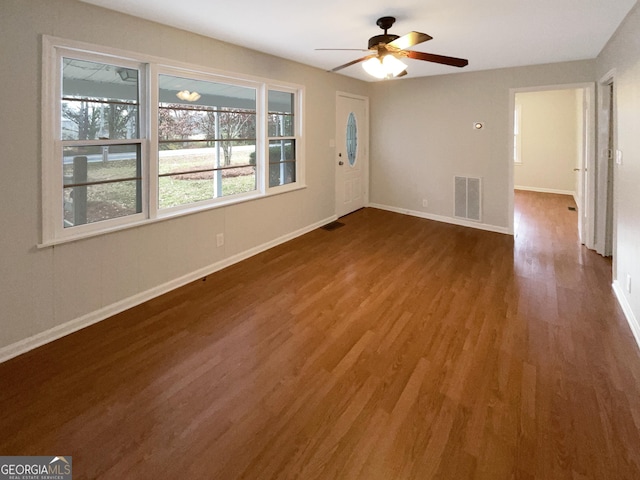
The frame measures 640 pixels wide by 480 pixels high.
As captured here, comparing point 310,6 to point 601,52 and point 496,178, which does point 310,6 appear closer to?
point 601,52

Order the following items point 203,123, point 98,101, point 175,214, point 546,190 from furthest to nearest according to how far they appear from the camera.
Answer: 1. point 546,190
2. point 203,123
3. point 175,214
4. point 98,101

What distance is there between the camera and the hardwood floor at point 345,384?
1.66 m

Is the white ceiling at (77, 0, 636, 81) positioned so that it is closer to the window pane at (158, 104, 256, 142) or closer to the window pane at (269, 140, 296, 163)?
the window pane at (158, 104, 256, 142)

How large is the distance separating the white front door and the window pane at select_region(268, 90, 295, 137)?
1.16 metres

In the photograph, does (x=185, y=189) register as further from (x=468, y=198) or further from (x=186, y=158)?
(x=468, y=198)

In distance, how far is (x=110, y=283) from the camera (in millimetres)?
3023

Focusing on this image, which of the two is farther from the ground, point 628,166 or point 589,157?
point 589,157

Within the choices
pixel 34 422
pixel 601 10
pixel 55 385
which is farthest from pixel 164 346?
pixel 601 10

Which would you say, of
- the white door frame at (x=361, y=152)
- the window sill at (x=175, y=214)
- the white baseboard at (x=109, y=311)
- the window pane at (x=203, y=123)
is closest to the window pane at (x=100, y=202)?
the window sill at (x=175, y=214)

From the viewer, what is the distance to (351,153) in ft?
21.5

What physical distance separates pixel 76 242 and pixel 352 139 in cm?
484

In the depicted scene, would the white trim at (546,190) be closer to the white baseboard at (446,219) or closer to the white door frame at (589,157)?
the white baseboard at (446,219)

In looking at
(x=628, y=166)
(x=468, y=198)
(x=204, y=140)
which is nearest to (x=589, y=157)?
(x=468, y=198)

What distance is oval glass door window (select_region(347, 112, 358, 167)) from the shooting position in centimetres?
643
